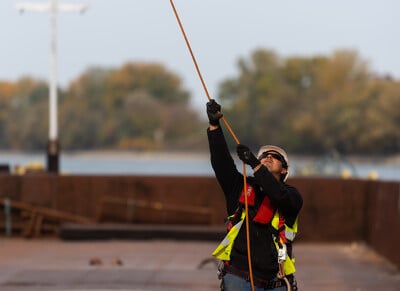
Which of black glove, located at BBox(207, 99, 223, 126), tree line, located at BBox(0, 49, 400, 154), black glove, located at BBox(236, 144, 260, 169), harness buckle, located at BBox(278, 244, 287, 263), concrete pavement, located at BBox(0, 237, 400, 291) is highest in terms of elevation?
tree line, located at BBox(0, 49, 400, 154)

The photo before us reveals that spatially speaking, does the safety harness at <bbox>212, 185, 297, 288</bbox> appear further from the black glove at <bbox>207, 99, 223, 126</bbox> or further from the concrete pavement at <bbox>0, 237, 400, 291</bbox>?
the concrete pavement at <bbox>0, 237, 400, 291</bbox>

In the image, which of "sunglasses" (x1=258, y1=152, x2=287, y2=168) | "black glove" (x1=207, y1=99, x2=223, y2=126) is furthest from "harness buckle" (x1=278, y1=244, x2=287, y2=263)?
"black glove" (x1=207, y1=99, x2=223, y2=126)

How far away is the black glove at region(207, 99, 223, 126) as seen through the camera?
17.9ft

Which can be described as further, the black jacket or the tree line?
the tree line

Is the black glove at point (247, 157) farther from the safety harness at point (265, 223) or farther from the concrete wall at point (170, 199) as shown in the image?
the concrete wall at point (170, 199)

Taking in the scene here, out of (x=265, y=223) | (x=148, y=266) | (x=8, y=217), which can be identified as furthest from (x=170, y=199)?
(x=265, y=223)

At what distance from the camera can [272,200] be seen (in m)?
5.28

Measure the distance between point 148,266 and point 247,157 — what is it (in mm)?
8124

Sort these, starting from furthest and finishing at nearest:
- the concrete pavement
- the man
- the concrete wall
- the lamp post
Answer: the lamp post
the concrete wall
the concrete pavement
the man

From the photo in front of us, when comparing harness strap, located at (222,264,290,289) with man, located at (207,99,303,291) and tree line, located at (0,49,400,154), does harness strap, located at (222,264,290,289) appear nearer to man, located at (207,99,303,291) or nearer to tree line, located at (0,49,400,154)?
man, located at (207,99,303,291)

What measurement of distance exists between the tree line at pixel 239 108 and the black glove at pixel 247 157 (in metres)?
111

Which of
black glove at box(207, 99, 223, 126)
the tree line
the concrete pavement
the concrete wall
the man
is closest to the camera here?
the man

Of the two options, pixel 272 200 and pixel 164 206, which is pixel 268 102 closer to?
pixel 164 206

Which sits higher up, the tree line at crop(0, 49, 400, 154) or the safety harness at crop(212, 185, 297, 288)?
the tree line at crop(0, 49, 400, 154)
